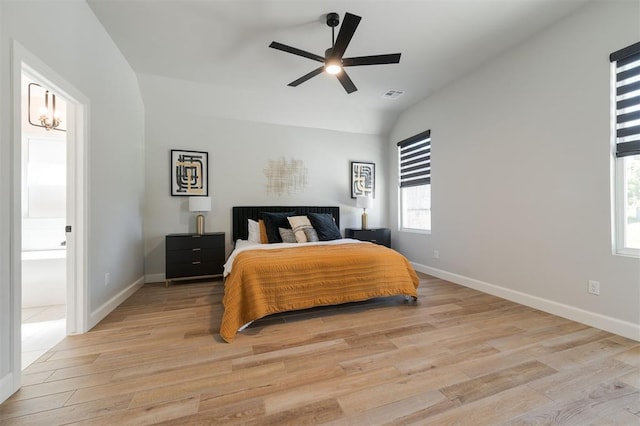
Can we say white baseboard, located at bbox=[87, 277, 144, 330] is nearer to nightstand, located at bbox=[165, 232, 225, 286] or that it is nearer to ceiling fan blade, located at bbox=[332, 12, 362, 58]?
nightstand, located at bbox=[165, 232, 225, 286]

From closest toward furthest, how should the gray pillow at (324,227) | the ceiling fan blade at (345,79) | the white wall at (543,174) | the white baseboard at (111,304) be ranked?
the white wall at (543,174) < the white baseboard at (111,304) < the ceiling fan blade at (345,79) < the gray pillow at (324,227)

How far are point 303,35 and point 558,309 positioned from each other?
3.73 meters

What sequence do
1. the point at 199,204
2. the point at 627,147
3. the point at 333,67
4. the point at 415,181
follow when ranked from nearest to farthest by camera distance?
1. the point at 627,147
2. the point at 333,67
3. the point at 199,204
4. the point at 415,181

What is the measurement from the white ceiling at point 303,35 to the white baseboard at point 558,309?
2752 mm

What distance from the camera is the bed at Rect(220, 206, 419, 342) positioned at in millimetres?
2201

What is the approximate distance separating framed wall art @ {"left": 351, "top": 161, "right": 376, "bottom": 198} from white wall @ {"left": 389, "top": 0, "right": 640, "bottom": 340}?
1420 millimetres

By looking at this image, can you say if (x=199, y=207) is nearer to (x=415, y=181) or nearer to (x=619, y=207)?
(x=415, y=181)

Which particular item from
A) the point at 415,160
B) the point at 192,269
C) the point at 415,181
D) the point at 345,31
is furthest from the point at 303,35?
the point at 192,269

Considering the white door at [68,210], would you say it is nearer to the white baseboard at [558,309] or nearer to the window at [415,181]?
the white baseboard at [558,309]

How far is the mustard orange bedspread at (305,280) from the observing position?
86.7 inches

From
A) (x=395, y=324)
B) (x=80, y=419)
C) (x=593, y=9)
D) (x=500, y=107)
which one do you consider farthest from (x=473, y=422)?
(x=593, y=9)

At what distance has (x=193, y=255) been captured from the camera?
3.57 meters

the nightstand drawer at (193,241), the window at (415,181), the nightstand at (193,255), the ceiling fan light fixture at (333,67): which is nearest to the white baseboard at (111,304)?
the nightstand at (193,255)

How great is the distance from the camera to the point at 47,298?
2.76m
